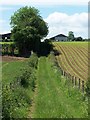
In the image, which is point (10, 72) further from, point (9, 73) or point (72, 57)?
point (72, 57)

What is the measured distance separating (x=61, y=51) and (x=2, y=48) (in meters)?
12.5

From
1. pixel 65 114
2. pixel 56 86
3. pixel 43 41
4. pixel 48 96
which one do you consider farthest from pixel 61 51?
pixel 65 114

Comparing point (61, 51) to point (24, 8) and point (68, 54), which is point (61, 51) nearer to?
point (68, 54)

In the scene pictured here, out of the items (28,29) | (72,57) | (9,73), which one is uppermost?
(28,29)

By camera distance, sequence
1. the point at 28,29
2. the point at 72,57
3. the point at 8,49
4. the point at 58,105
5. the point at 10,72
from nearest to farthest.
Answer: the point at 58,105 → the point at 10,72 → the point at 72,57 → the point at 28,29 → the point at 8,49

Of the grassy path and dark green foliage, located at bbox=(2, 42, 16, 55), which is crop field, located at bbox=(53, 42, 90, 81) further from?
the grassy path

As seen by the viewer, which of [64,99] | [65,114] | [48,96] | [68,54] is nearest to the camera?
[65,114]

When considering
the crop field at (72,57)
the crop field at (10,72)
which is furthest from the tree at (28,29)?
the crop field at (10,72)

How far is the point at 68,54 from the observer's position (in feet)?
259

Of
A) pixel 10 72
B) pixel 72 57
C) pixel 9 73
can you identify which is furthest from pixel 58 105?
pixel 72 57

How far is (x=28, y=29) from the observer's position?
82125mm

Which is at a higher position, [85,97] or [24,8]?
[24,8]

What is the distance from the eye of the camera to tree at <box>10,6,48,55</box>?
82375mm

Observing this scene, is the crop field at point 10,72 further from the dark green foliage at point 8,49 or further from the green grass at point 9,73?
the dark green foliage at point 8,49
